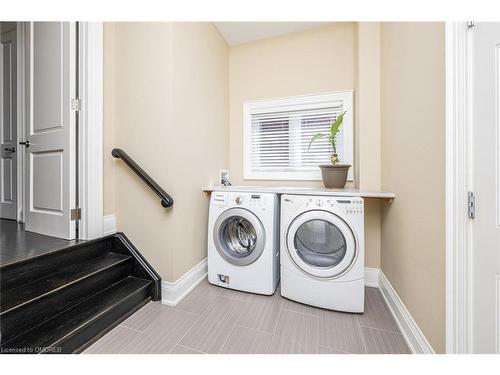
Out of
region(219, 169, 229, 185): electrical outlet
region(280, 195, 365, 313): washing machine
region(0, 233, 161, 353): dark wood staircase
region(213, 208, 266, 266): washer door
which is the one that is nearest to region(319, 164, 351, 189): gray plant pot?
region(280, 195, 365, 313): washing machine

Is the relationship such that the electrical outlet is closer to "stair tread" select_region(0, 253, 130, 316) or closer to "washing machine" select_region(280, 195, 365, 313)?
"washing machine" select_region(280, 195, 365, 313)

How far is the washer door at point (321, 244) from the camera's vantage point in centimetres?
145

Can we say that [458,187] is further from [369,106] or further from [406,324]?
[369,106]

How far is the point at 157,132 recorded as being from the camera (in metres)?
1.56

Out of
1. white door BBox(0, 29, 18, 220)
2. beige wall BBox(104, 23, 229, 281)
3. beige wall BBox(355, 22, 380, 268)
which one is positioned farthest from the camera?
white door BBox(0, 29, 18, 220)

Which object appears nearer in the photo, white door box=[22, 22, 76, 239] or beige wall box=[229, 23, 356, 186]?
white door box=[22, 22, 76, 239]

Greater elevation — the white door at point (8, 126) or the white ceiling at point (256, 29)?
the white ceiling at point (256, 29)

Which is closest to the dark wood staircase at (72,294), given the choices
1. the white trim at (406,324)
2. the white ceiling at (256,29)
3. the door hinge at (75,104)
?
the door hinge at (75,104)

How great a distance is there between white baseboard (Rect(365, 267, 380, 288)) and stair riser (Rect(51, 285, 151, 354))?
6.30ft

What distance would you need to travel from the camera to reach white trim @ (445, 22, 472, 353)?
0.82 m

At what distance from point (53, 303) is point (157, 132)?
1.24 m

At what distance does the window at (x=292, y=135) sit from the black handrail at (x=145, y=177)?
1.18 meters

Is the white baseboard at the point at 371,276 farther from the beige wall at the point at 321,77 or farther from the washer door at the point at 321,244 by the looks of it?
the washer door at the point at 321,244
